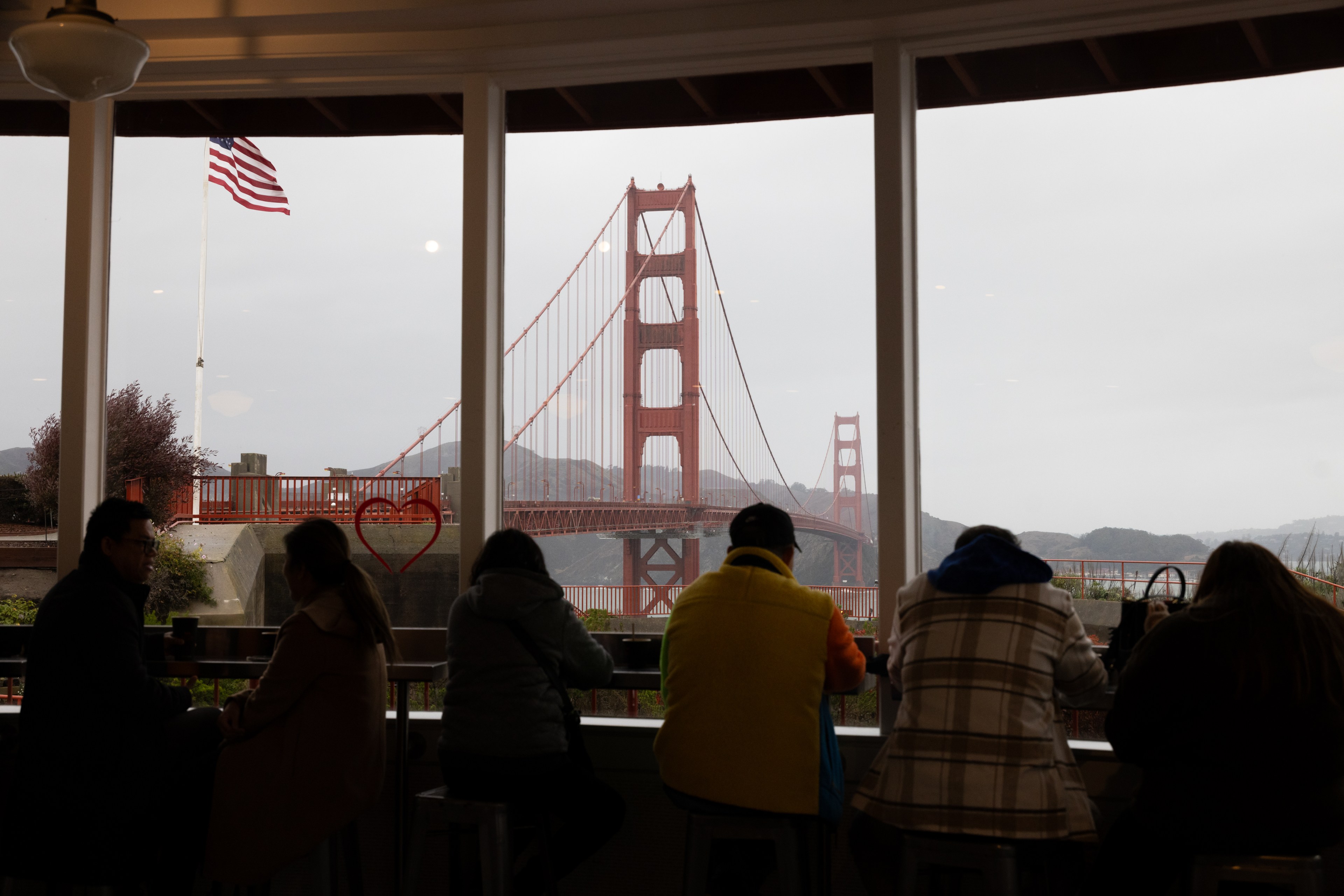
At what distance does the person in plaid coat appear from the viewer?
63.0 inches

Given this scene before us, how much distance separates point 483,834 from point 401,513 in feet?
3.33

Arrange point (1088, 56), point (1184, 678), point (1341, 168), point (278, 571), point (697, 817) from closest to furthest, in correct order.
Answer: point (1184, 678) < point (697, 817) < point (1341, 168) < point (1088, 56) < point (278, 571)

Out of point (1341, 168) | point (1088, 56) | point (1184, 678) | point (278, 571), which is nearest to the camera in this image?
point (1184, 678)

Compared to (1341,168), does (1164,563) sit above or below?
below

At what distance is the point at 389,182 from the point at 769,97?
107cm

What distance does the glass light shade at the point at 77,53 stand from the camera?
1.70 meters

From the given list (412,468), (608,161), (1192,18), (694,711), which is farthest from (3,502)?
(1192,18)

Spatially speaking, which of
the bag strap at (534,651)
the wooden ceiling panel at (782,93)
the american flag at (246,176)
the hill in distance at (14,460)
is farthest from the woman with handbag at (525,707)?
the hill in distance at (14,460)

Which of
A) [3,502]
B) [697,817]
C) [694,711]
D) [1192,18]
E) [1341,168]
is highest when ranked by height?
[1192,18]

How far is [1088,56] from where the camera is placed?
7.86ft

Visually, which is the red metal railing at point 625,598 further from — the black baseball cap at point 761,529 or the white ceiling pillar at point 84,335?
the white ceiling pillar at point 84,335

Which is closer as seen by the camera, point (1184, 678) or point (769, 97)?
point (1184, 678)

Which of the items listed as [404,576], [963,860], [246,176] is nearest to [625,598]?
[404,576]

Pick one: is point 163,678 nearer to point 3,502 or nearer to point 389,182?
point 3,502
